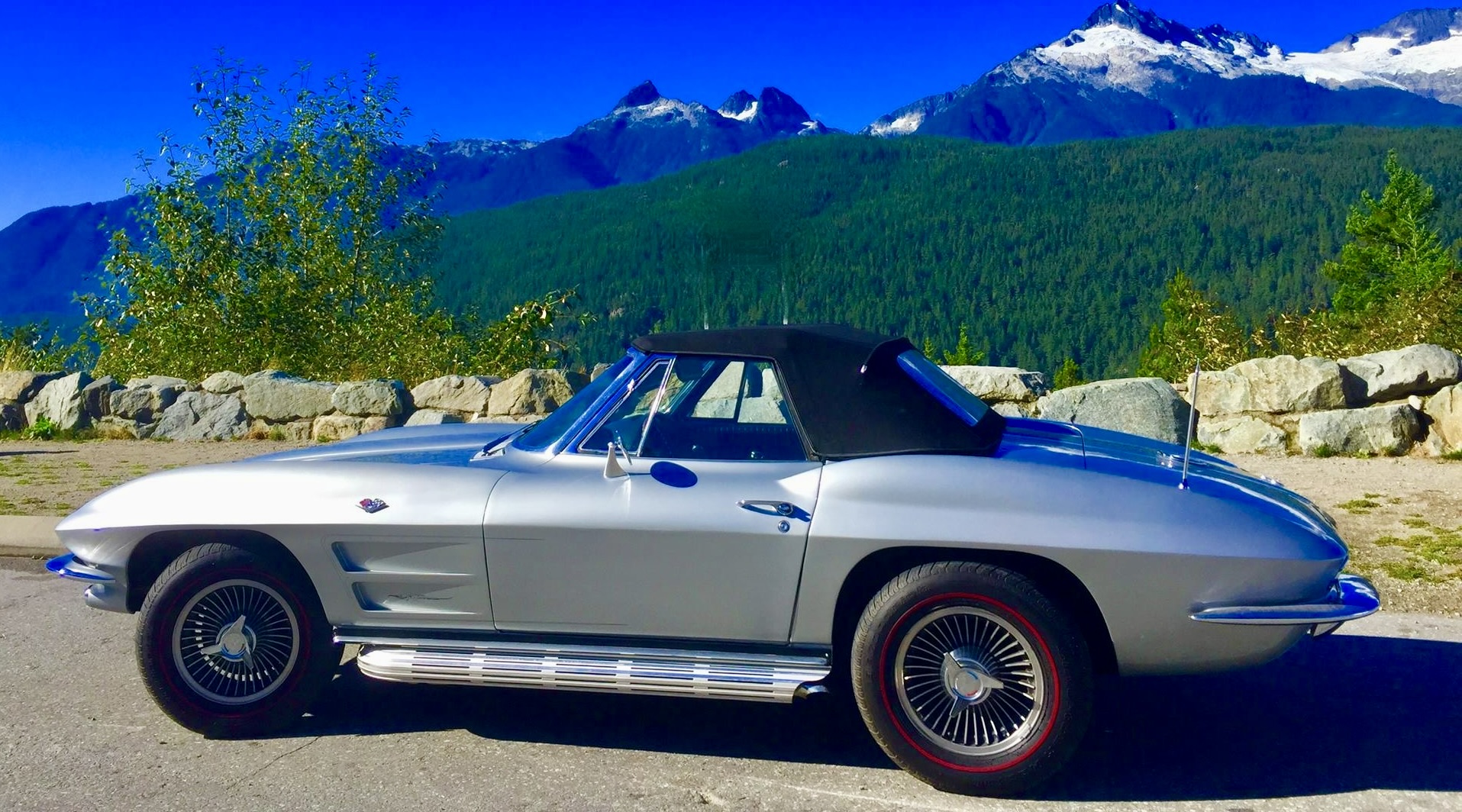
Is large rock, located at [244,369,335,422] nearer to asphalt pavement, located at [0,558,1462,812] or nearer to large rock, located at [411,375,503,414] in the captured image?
large rock, located at [411,375,503,414]

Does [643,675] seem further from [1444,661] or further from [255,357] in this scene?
[255,357]

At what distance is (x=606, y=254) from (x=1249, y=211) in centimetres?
7519

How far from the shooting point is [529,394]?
38.9 feet

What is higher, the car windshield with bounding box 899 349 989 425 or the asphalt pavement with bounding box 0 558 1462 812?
the car windshield with bounding box 899 349 989 425

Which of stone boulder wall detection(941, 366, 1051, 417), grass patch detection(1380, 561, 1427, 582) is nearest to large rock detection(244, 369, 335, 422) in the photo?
stone boulder wall detection(941, 366, 1051, 417)

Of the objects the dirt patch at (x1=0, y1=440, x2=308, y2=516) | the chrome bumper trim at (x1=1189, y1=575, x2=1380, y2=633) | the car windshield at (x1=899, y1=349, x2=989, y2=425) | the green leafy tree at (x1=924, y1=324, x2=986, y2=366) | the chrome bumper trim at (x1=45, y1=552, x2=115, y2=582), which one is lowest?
the dirt patch at (x1=0, y1=440, x2=308, y2=516)

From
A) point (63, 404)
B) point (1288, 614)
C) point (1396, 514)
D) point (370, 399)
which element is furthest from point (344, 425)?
point (1288, 614)

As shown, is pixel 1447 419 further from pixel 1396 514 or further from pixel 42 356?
pixel 42 356

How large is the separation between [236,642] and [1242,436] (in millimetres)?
9136

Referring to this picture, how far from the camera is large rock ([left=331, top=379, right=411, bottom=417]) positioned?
40.2 ft

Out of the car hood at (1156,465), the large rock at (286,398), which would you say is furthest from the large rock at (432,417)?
the car hood at (1156,465)

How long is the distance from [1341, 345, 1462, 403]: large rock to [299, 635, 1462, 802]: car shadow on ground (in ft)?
20.7

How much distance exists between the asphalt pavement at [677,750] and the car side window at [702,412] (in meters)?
1.04

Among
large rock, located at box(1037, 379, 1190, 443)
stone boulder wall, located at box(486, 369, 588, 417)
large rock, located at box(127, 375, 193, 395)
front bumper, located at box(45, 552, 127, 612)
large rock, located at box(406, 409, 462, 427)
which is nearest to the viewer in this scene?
front bumper, located at box(45, 552, 127, 612)
